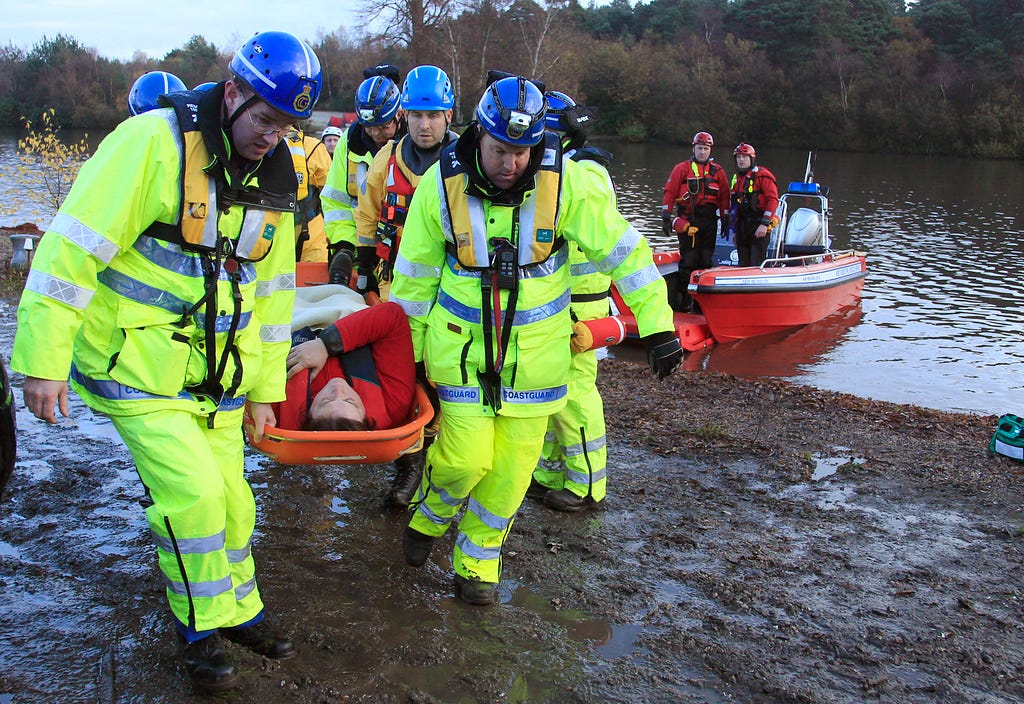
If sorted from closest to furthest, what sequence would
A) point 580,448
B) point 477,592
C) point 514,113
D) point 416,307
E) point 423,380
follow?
point 514,113
point 477,592
point 416,307
point 423,380
point 580,448

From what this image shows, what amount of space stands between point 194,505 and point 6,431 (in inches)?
23.9

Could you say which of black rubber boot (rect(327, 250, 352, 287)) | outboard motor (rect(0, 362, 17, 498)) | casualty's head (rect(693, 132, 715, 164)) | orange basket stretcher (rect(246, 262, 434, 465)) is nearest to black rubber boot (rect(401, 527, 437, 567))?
orange basket stretcher (rect(246, 262, 434, 465))

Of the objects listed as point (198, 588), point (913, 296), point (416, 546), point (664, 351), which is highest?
point (664, 351)

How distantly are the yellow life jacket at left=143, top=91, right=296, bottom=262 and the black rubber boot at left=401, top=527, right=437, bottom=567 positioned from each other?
1.56m

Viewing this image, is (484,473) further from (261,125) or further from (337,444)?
(261,125)

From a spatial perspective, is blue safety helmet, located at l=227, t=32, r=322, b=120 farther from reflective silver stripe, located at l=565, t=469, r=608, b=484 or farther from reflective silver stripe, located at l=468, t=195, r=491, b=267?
reflective silver stripe, located at l=565, t=469, r=608, b=484

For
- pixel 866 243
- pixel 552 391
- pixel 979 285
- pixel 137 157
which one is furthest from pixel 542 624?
pixel 866 243

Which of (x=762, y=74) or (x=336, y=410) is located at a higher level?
(x=762, y=74)

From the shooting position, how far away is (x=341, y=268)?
5496 millimetres

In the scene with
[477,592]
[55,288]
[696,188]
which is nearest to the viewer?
[55,288]

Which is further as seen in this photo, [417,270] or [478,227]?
[417,270]

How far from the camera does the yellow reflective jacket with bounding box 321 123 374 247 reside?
5.65 metres

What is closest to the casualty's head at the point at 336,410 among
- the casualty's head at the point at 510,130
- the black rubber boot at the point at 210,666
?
the black rubber boot at the point at 210,666

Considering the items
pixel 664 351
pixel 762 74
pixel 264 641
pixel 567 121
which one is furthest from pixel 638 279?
pixel 762 74
